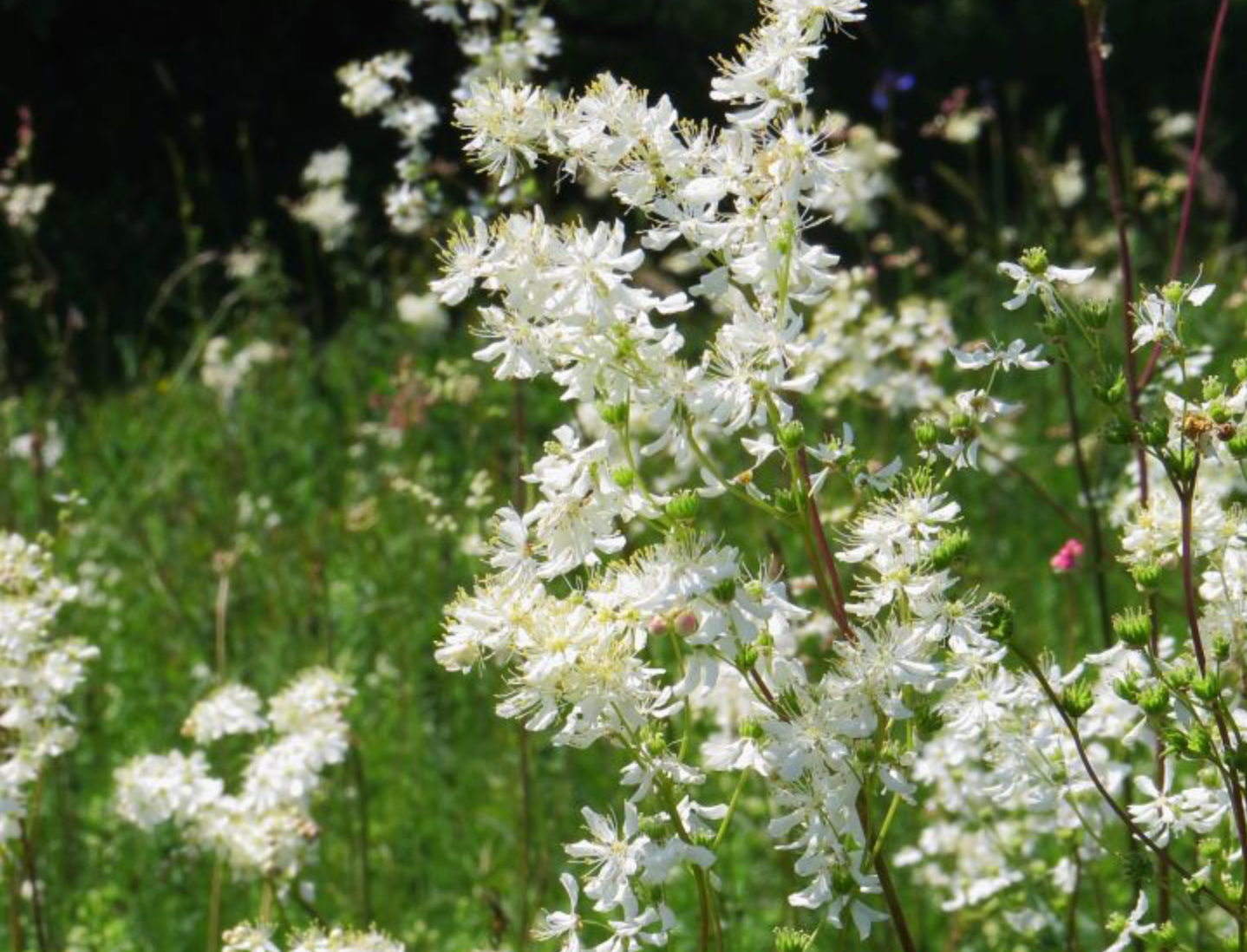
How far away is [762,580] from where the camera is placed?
1.57 metres

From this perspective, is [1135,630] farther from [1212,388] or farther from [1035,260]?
[1035,260]

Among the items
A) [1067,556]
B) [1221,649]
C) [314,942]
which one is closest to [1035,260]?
[1221,649]

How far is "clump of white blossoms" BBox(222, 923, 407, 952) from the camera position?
1839 millimetres

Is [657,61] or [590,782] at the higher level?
[657,61]

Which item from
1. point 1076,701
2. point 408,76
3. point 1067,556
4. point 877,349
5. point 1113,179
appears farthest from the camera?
point 877,349

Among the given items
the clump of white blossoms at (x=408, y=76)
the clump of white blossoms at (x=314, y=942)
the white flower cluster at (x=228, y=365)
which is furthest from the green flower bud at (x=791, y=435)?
the white flower cluster at (x=228, y=365)

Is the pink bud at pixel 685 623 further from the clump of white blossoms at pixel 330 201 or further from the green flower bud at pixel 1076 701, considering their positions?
the clump of white blossoms at pixel 330 201

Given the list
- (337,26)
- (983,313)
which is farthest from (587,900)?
(337,26)

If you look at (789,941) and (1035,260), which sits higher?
(1035,260)

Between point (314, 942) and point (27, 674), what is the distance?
73 cm

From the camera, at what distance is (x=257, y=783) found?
259 centimetres

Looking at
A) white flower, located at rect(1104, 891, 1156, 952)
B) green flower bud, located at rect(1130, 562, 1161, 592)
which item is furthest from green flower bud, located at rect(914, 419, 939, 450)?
white flower, located at rect(1104, 891, 1156, 952)

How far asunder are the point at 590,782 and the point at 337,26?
7.82m

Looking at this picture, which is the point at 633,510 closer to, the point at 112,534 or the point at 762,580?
the point at 762,580
